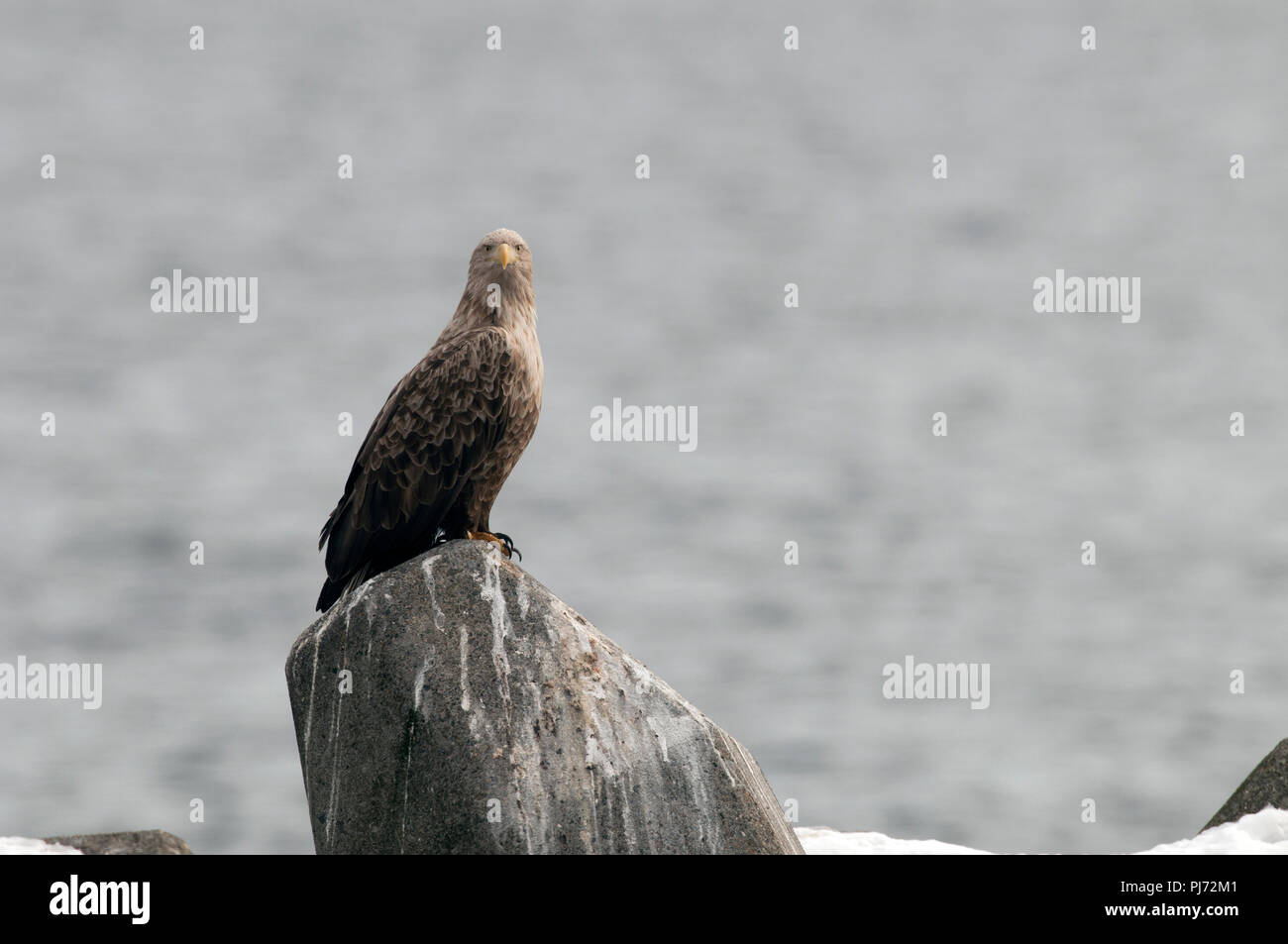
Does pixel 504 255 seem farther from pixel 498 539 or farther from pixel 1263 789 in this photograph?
pixel 1263 789

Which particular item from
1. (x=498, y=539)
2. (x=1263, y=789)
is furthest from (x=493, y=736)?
(x=1263, y=789)

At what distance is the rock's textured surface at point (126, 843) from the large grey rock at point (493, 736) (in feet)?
3.48

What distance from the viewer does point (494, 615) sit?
9.70 m

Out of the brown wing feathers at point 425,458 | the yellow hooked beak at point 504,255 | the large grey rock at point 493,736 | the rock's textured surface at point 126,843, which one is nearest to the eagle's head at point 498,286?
the yellow hooked beak at point 504,255

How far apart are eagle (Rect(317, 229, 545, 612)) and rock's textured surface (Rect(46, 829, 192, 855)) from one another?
92.2 inches

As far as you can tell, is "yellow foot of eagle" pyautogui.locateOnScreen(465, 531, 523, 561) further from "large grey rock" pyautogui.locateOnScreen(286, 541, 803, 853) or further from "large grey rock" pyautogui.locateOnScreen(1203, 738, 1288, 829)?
"large grey rock" pyautogui.locateOnScreen(1203, 738, 1288, 829)

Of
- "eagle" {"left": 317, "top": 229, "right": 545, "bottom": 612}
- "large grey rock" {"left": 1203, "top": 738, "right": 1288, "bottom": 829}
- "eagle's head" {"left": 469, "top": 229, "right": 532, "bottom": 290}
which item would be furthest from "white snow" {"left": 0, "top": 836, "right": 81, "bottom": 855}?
"large grey rock" {"left": 1203, "top": 738, "right": 1288, "bottom": 829}
